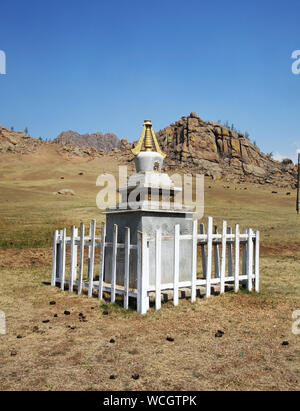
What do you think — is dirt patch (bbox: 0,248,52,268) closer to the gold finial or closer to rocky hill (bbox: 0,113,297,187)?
the gold finial

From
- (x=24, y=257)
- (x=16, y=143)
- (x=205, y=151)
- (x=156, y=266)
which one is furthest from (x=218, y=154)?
(x=156, y=266)

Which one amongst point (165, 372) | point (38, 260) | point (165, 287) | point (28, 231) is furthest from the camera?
point (28, 231)

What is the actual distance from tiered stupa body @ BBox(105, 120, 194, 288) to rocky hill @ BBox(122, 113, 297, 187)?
108841 mm

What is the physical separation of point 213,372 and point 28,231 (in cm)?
1671

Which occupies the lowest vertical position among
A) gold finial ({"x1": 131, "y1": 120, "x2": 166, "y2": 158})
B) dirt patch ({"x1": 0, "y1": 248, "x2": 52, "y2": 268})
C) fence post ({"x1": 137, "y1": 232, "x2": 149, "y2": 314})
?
dirt patch ({"x1": 0, "y1": 248, "x2": 52, "y2": 268})

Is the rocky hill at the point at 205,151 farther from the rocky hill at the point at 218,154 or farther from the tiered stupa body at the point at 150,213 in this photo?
the tiered stupa body at the point at 150,213

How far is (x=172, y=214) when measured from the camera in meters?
9.78

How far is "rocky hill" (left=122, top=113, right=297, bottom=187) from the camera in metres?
124

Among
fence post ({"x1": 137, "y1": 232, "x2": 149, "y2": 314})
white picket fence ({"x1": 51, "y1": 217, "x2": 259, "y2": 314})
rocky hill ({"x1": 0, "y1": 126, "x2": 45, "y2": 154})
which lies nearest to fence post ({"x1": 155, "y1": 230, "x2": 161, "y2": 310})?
white picket fence ({"x1": 51, "y1": 217, "x2": 259, "y2": 314})

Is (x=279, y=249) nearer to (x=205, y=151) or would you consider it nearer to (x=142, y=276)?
(x=142, y=276)

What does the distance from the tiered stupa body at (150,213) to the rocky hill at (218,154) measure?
109 meters

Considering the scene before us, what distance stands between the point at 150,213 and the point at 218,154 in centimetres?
12677
